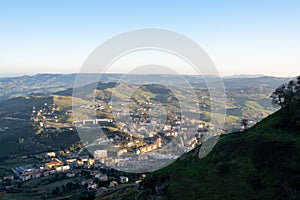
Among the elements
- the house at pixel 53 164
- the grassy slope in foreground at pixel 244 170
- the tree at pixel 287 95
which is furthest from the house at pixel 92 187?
the tree at pixel 287 95

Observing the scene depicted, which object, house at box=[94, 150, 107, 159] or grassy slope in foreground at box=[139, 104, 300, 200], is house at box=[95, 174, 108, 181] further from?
grassy slope in foreground at box=[139, 104, 300, 200]

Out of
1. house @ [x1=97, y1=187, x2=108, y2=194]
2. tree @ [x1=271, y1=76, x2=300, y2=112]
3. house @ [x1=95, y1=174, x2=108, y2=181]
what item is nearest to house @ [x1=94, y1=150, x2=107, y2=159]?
house @ [x1=95, y1=174, x2=108, y2=181]

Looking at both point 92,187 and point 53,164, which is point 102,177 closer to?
point 92,187

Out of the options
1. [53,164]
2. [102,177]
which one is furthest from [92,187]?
[53,164]

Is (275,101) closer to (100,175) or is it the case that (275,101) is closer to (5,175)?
(100,175)

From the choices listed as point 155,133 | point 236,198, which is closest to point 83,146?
point 155,133

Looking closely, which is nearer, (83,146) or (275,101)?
(275,101)

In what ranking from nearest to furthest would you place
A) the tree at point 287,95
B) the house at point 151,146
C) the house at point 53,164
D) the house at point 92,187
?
the tree at point 287,95 < the house at point 92,187 < the house at point 151,146 < the house at point 53,164

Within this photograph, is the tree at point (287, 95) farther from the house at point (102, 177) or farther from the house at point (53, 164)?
the house at point (53, 164)
